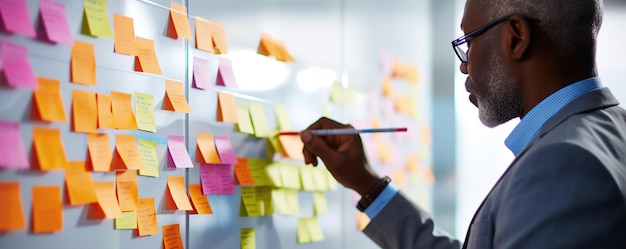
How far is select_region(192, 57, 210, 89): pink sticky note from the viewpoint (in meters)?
1.44

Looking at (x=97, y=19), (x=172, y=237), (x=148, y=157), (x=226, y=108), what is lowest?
(x=172, y=237)

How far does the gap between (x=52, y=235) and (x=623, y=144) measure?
2.90 feet

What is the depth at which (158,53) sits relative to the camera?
1.33 metres

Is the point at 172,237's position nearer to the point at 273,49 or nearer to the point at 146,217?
the point at 146,217

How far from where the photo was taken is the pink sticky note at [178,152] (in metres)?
1.36

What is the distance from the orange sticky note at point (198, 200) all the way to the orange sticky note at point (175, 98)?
0.48 feet

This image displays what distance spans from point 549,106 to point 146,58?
2.22ft

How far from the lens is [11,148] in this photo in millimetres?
1005

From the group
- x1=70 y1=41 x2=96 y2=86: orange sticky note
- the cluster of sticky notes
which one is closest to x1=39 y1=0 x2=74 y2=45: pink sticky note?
x1=70 y1=41 x2=96 y2=86: orange sticky note

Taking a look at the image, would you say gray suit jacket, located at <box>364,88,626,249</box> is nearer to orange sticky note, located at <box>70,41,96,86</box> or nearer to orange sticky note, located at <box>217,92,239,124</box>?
orange sticky note, located at <box>217,92,239,124</box>

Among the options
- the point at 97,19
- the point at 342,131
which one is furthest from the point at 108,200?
the point at 342,131

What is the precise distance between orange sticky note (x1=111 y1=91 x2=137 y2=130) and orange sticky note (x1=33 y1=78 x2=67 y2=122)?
113 mm

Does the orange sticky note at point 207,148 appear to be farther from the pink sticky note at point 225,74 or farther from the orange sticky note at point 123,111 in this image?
the orange sticky note at point 123,111

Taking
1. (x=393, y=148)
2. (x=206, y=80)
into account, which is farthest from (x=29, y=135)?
(x=393, y=148)
